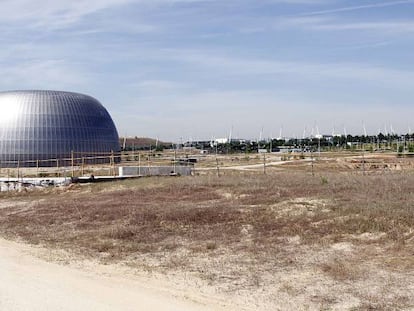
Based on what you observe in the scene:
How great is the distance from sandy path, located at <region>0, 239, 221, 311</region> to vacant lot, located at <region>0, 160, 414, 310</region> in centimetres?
106

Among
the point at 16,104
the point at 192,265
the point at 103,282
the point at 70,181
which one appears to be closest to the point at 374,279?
the point at 192,265

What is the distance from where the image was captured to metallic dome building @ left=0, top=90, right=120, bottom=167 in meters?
85.6

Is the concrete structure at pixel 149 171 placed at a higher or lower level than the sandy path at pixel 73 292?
higher

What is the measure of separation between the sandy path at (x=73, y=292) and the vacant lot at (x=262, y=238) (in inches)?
41.6

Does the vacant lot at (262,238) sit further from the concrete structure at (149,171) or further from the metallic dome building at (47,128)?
the metallic dome building at (47,128)

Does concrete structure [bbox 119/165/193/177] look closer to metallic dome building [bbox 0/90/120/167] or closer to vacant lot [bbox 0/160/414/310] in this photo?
vacant lot [bbox 0/160/414/310]

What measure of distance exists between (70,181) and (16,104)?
54.2 metres

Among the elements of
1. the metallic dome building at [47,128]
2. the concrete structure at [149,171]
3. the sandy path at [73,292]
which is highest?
the metallic dome building at [47,128]

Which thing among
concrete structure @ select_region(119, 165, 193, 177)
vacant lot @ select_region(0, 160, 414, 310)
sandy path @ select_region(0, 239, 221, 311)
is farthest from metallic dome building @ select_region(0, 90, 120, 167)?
sandy path @ select_region(0, 239, 221, 311)

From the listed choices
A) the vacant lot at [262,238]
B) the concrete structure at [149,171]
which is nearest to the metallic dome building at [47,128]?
the concrete structure at [149,171]

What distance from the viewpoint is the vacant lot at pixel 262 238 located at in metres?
11.3

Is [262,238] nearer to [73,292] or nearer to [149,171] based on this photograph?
[73,292]

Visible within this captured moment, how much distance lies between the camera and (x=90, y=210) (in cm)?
2514

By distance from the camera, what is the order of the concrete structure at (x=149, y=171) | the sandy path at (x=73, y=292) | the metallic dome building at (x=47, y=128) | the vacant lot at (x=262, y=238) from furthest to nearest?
the metallic dome building at (x=47, y=128), the concrete structure at (x=149, y=171), the vacant lot at (x=262, y=238), the sandy path at (x=73, y=292)
